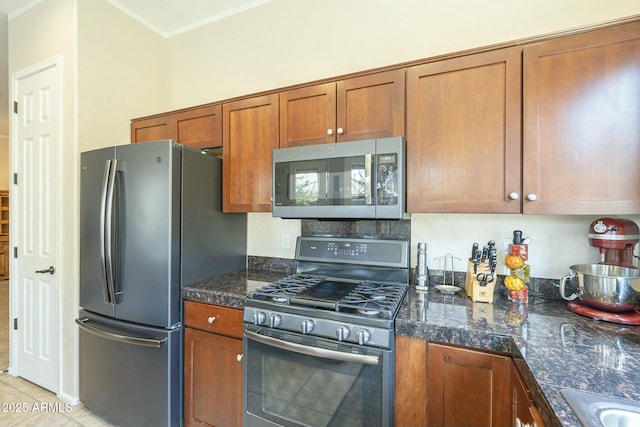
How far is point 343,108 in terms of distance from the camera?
5.57 feet

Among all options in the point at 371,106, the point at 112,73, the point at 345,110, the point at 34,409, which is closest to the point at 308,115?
the point at 345,110

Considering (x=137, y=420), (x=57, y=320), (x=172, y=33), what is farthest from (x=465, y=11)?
(x=57, y=320)

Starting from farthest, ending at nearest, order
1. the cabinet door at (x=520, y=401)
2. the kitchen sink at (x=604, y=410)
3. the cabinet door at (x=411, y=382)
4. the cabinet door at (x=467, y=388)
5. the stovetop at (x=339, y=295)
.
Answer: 1. the stovetop at (x=339, y=295)
2. the cabinet door at (x=411, y=382)
3. the cabinet door at (x=467, y=388)
4. the cabinet door at (x=520, y=401)
5. the kitchen sink at (x=604, y=410)

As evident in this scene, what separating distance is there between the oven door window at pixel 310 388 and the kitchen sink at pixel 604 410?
25.3 inches

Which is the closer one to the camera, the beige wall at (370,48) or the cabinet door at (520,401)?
the cabinet door at (520,401)

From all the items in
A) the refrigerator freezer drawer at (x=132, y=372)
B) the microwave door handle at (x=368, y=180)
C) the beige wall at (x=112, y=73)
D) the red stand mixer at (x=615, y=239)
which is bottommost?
the refrigerator freezer drawer at (x=132, y=372)

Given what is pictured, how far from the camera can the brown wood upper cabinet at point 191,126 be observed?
2.08 meters

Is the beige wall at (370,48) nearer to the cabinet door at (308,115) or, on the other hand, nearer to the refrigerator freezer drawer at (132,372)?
the cabinet door at (308,115)

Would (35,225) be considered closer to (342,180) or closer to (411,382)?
(342,180)

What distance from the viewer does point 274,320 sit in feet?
4.70

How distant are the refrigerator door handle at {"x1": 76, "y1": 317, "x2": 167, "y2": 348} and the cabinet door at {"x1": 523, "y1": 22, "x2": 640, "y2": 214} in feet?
6.79

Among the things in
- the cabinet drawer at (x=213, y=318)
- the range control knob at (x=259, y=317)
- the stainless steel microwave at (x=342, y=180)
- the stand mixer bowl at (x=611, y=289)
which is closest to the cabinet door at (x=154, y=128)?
the stainless steel microwave at (x=342, y=180)

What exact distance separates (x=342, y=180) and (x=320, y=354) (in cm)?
88

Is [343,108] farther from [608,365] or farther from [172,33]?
[172,33]
